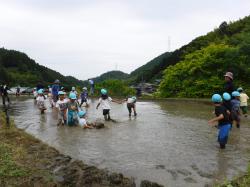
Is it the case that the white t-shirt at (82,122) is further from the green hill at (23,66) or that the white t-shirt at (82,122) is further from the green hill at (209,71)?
the green hill at (23,66)

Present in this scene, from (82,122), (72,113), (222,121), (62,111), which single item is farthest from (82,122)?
(222,121)

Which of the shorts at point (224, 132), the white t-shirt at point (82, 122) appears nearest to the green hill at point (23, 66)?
the white t-shirt at point (82, 122)

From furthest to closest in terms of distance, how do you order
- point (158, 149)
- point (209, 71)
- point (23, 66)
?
1. point (23, 66)
2. point (209, 71)
3. point (158, 149)

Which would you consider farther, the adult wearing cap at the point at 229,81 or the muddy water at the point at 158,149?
the adult wearing cap at the point at 229,81

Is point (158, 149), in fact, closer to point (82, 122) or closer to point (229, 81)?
point (229, 81)

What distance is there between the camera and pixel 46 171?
8.00 metres

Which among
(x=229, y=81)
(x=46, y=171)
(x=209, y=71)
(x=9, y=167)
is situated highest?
(x=209, y=71)

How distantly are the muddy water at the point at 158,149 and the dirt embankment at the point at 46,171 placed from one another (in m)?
0.51

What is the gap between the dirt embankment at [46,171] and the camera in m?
7.14

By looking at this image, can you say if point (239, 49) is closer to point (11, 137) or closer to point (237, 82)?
point (237, 82)

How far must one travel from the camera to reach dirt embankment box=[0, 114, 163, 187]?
714 centimetres

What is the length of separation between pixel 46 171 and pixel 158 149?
3421 mm

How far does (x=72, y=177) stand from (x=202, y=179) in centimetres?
264

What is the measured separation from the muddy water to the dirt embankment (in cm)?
51
